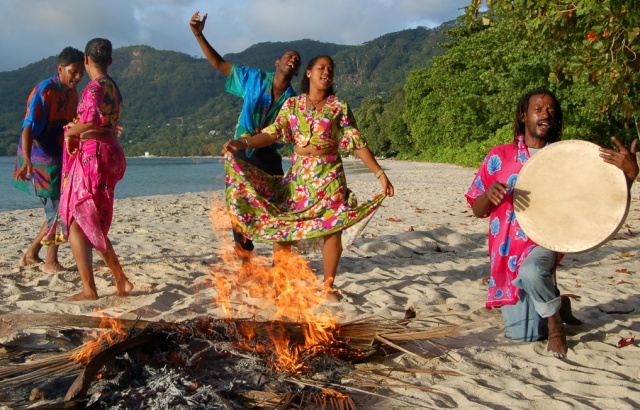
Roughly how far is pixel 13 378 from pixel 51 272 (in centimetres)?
311

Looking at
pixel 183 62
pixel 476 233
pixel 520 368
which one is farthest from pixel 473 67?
pixel 183 62

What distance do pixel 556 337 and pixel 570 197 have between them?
0.88m

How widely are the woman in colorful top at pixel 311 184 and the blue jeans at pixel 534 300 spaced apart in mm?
1328

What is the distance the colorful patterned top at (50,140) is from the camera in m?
5.50

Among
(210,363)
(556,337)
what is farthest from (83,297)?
(556,337)

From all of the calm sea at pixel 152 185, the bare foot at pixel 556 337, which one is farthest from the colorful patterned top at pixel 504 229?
the calm sea at pixel 152 185

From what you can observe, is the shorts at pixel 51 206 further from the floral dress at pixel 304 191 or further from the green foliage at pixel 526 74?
the green foliage at pixel 526 74

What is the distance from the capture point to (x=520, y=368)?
329 cm

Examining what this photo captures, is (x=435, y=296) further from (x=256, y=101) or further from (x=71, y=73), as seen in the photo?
(x=71, y=73)

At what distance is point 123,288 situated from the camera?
4.78 m

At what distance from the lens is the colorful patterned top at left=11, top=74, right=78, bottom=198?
5504 millimetres

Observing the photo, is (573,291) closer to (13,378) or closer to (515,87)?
(13,378)

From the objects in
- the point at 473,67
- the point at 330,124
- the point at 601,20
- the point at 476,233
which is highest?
the point at 473,67

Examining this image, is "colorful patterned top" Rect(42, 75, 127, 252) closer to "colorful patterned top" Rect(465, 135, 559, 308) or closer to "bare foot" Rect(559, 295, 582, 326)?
"colorful patterned top" Rect(465, 135, 559, 308)
